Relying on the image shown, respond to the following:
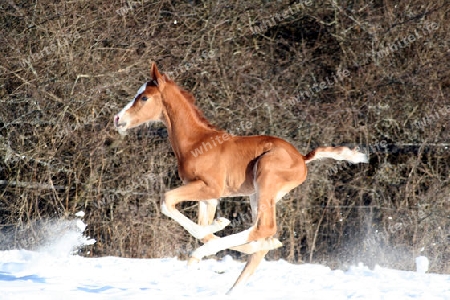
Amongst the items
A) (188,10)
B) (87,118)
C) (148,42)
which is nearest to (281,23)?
(188,10)

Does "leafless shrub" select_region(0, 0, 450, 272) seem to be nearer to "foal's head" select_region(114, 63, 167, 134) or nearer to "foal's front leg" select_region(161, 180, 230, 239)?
"foal's head" select_region(114, 63, 167, 134)

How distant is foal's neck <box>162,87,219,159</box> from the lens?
6555 mm

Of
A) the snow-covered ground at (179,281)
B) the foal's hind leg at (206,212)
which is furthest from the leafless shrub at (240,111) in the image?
the foal's hind leg at (206,212)

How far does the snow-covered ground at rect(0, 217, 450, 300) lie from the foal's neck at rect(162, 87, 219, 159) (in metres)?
1.21

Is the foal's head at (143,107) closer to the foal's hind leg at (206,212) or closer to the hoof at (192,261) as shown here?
the foal's hind leg at (206,212)

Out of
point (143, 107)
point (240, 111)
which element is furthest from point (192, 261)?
point (240, 111)

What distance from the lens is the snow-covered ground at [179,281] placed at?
5.80m

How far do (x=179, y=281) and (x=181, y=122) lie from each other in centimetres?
163

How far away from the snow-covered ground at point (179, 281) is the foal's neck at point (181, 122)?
1.21 metres

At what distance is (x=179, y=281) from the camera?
6980 millimetres

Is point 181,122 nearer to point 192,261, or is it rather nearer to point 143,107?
point 143,107

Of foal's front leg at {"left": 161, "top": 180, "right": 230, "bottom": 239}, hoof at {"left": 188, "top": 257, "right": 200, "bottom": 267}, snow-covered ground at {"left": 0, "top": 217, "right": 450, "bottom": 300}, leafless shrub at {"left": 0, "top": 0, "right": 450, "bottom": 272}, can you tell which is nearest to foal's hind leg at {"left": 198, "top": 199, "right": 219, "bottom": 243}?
foal's front leg at {"left": 161, "top": 180, "right": 230, "bottom": 239}

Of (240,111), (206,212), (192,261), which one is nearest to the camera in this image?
(192,261)

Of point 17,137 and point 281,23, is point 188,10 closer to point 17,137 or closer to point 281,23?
point 281,23
